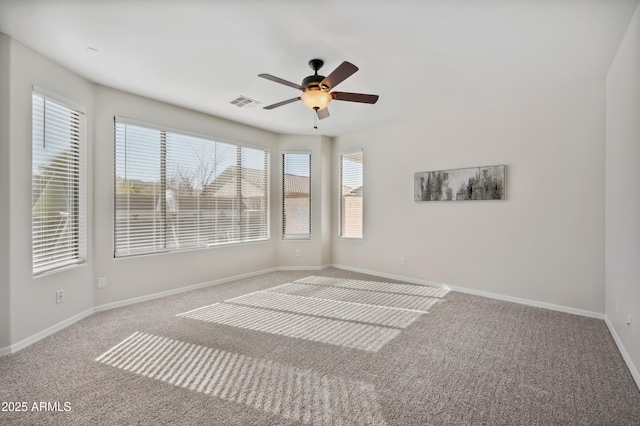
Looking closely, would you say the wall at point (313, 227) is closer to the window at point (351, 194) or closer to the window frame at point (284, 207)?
the window frame at point (284, 207)

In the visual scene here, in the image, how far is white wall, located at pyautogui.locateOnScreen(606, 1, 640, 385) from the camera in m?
2.26

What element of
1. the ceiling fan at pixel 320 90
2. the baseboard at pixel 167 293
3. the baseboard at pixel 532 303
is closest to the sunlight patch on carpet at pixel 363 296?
the baseboard at pixel 532 303

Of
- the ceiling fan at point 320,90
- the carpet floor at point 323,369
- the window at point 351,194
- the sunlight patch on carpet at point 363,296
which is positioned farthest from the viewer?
the window at point 351,194

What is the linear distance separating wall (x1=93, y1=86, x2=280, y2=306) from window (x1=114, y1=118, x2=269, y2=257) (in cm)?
11

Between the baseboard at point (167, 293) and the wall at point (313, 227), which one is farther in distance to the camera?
the wall at point (313, 227)

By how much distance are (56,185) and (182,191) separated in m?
1.52

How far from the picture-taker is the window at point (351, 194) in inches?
232

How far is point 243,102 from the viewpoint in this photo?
420 cm

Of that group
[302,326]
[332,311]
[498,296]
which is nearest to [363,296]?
[332,311]

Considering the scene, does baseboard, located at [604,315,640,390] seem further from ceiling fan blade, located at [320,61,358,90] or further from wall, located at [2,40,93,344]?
wall, located at [2,40,93,344]

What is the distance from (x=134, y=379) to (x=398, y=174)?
177 inches

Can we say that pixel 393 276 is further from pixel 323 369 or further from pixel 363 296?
pixel 323 369

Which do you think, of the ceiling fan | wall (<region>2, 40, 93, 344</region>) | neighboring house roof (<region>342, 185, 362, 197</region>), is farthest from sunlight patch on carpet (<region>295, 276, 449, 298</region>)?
wall (<region>2, 40, 93, 344</region>)

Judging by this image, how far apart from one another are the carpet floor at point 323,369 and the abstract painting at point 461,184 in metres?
1.52
